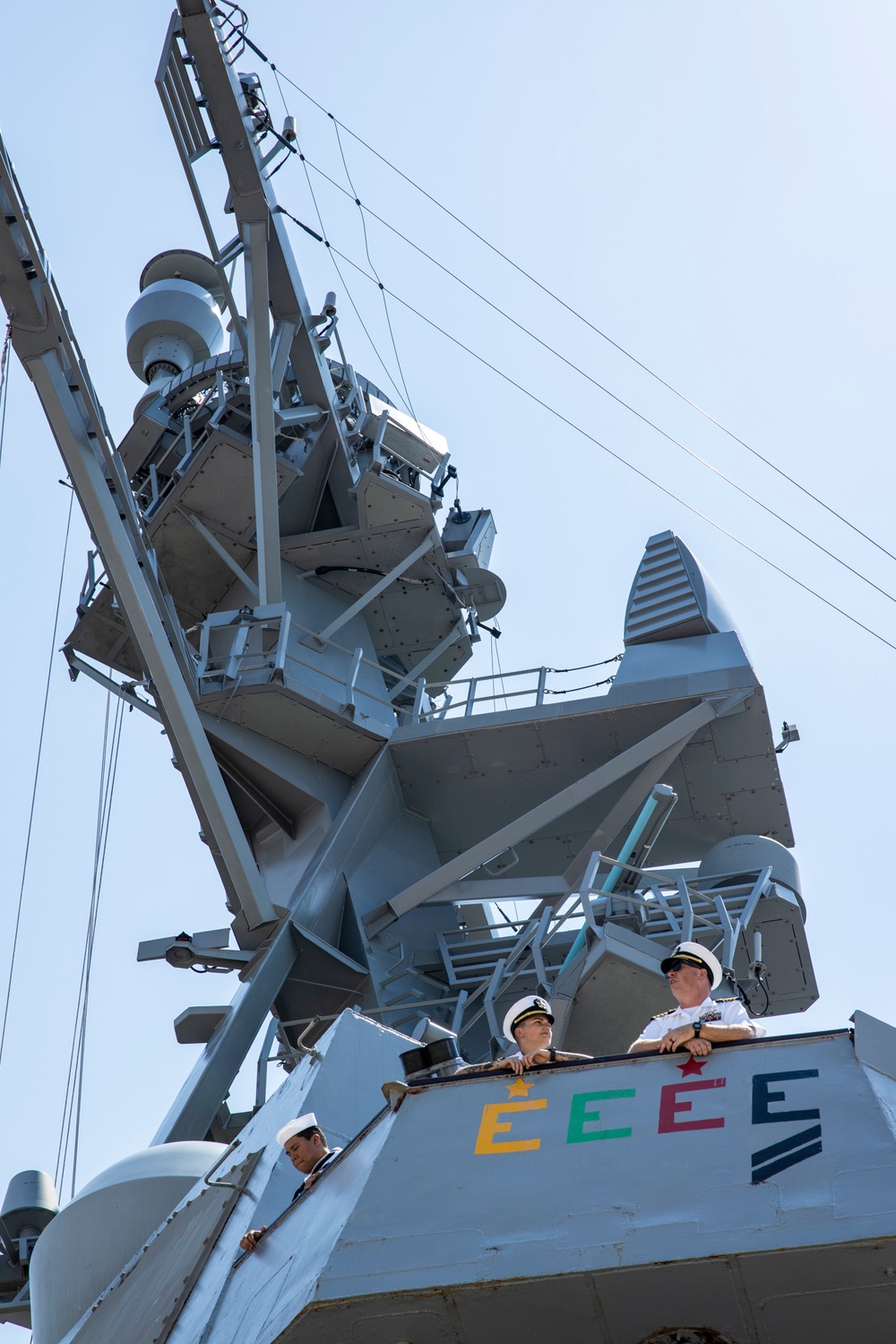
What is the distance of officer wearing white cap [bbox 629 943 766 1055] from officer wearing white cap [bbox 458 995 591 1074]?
304 millimetres

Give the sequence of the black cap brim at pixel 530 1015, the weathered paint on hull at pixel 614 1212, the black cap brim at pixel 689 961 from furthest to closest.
Result: the black cap brim at pixel 530 1015 → the black cap brim at pixel 689 961 → the weathered paint on hull at pixel 614 1212

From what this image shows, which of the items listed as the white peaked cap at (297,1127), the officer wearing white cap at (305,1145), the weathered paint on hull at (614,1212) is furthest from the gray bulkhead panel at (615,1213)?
the white peaked cap at (297,1127)

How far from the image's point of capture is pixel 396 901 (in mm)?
14547

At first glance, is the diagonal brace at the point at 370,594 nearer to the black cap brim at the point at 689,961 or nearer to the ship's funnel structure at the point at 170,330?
the ship's funnel structure at the point at 170,330

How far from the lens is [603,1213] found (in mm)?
4840

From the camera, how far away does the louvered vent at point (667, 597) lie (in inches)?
642

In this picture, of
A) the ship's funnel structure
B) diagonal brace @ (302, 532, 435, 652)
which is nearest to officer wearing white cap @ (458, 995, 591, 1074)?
diagonal brace @ (302, 532, 435, 652)

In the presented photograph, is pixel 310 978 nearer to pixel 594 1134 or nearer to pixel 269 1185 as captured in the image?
pixel 269 1185

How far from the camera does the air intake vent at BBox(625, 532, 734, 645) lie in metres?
16.3

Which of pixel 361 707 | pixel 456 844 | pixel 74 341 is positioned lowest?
pixel 456 844

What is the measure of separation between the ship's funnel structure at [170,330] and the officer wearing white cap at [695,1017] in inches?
652

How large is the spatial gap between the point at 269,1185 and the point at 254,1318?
158 cm

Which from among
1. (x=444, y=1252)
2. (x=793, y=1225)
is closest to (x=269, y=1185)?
(x=444, y=1252)

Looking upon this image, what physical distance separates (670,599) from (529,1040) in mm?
11341
